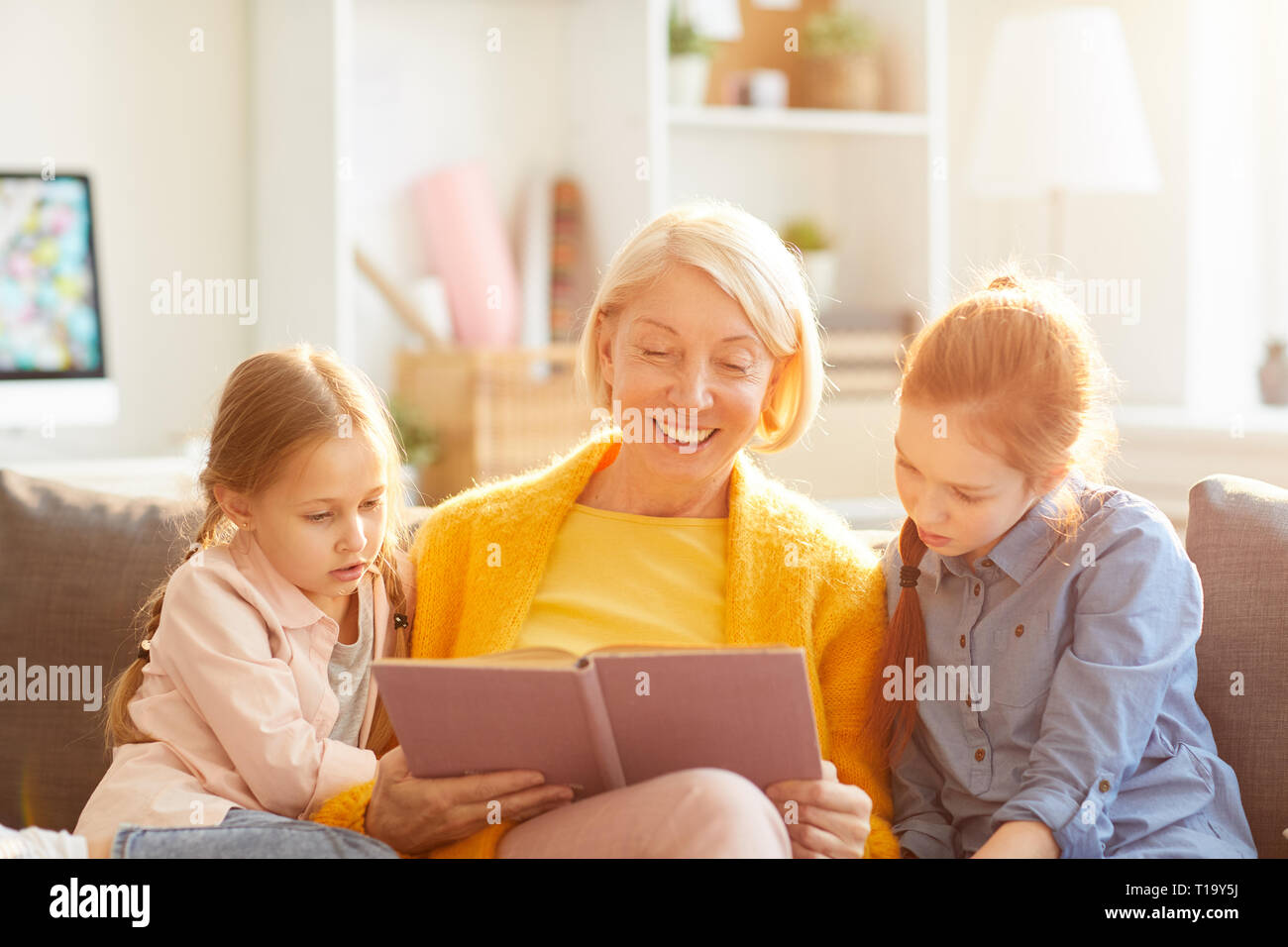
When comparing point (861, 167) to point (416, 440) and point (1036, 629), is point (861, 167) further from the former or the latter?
point (1036, 629)

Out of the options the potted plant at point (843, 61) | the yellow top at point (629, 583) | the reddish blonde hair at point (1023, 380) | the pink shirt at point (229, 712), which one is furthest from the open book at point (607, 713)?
the potted plant at point (843, 61)

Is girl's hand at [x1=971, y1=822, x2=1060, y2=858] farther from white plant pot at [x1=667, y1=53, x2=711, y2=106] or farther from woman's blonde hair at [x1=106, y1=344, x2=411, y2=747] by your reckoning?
white plant pot at [x1=667, y1=53, x2=711, y2=106]

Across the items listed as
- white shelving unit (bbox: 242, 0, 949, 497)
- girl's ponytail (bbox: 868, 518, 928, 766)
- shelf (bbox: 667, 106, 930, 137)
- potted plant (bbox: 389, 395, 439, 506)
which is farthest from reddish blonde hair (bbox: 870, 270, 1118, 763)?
shelf (bbox: 667, 106, 930, 137)

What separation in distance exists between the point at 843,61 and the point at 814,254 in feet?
1.59

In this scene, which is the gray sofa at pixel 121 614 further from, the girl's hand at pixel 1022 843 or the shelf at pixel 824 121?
the shelf at pixel 824 121

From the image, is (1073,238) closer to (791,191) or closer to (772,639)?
(791,191)

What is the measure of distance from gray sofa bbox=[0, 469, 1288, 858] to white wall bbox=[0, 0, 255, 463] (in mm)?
1238

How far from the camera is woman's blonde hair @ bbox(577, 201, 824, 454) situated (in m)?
1.59

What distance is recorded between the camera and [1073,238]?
3.46 m

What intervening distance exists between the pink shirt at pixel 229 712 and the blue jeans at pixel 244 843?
0.06 meters

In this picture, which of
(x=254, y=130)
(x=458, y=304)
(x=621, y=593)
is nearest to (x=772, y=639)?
(x=621, y=593)

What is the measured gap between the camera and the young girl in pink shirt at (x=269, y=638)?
1.38 meters

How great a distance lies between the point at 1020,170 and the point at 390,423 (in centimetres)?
181

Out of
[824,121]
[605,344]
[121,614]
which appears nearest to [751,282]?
[605,344]
